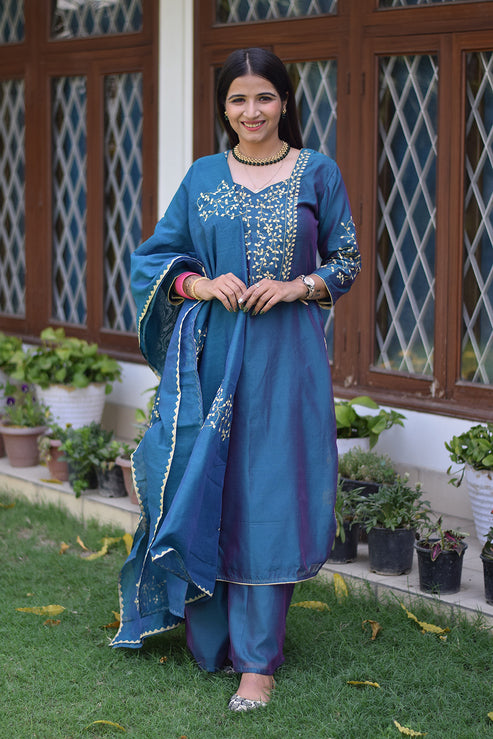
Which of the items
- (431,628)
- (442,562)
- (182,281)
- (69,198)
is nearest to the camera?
(182,281)


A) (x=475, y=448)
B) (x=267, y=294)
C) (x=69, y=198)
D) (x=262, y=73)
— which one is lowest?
(x=475, y=448)

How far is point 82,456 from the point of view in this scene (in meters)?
5.38

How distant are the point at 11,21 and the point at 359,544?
174 inches

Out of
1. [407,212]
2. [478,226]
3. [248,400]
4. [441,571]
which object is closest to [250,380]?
[248,400]

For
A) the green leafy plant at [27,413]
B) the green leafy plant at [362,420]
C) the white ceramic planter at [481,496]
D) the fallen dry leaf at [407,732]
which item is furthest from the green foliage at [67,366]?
the fallen dry leaf at [407,732]

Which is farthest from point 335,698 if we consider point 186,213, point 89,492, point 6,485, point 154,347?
point 6,485

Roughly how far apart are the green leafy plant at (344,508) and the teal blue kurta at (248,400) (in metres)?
0.80

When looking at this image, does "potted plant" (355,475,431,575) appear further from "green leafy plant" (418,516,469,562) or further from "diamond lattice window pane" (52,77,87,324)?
"diamond lattice window pane" (52,77,87,324)

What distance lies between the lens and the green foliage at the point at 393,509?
413 cm

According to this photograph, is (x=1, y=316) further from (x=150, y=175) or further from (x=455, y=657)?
(x=455, y=657)

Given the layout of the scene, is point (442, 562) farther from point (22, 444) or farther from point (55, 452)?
point (22, 444)

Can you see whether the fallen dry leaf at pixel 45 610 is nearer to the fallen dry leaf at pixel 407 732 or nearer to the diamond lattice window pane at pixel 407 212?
the fallen dry leaf at pixel 407 732

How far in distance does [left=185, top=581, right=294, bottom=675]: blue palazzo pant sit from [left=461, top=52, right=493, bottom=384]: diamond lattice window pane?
6.16 ft

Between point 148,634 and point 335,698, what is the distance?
2.22 feet
